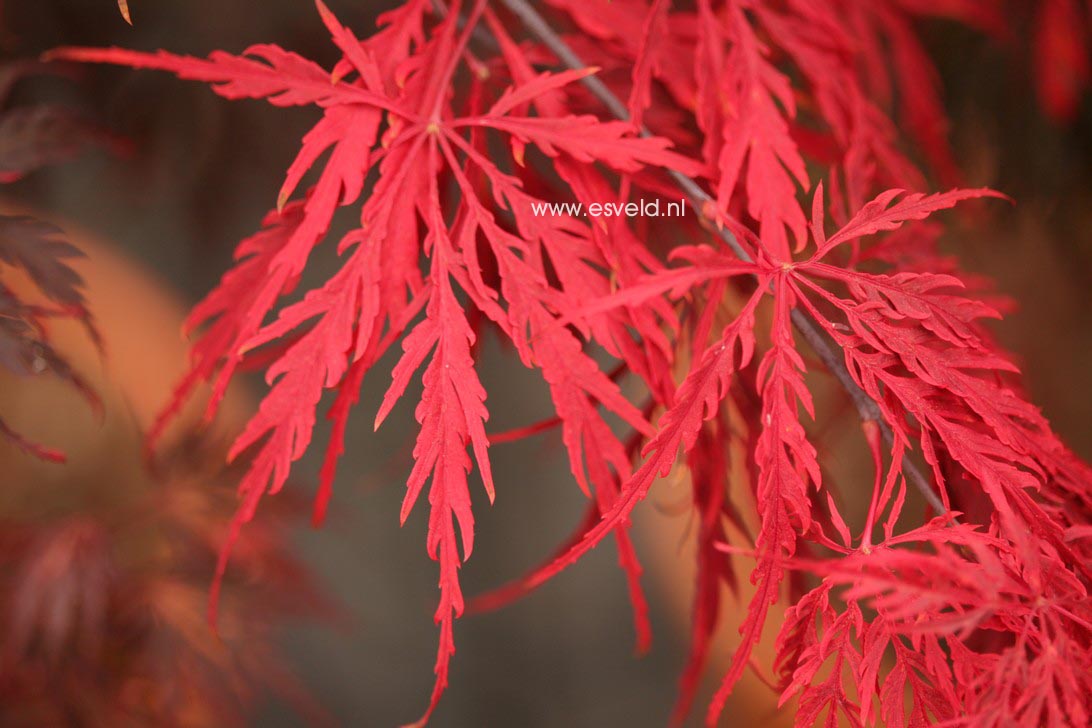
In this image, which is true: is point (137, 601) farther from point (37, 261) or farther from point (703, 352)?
point (703, 352)

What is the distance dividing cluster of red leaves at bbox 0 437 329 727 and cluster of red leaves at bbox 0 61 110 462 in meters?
0.37

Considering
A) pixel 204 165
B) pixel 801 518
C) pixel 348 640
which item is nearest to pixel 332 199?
pixel 801 518

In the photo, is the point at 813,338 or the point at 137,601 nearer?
the point at 813,338

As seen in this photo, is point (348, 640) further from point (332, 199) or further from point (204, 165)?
point (332, 199)

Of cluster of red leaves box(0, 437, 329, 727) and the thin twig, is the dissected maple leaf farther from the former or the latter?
cluster of red leaves box(0, 437, 329, 727)

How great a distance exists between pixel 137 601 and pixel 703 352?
69 cm

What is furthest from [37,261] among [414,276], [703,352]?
[703,352]

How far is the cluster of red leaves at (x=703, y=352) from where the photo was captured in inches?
10.9

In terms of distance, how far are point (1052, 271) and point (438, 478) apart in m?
0.97

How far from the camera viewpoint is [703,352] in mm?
354

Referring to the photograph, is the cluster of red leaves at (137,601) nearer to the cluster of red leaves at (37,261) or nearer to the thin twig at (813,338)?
the cluster of red leaves at (37,261)

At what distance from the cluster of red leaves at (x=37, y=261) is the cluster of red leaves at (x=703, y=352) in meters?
0.07

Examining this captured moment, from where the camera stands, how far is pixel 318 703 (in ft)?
3.09

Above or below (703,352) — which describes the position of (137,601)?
below
